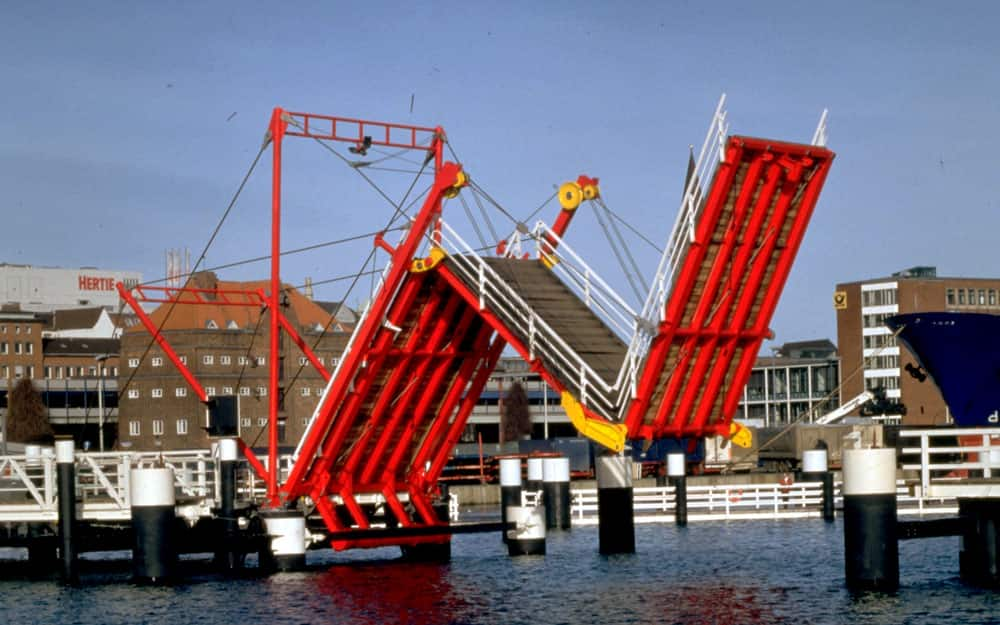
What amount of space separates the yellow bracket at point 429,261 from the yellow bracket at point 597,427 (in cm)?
408

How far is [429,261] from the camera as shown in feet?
111

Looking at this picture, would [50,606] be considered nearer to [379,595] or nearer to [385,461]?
[379,595]

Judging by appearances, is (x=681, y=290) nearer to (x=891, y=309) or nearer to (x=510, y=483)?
(x=510, y=483)

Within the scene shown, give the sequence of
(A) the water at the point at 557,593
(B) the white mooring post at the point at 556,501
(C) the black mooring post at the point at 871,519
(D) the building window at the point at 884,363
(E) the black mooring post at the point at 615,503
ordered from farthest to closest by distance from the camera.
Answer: (D) the building window at the point at 884,363, (B) the white mooring post at the point at 556,501, (E) the black mooring post at the point at 615,503, (A) the water at the point at 557,593, (C) the black mooring post at the point at 871,519

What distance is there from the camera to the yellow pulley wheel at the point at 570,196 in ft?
116

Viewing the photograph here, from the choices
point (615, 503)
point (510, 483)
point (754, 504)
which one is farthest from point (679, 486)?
point (615, 503)

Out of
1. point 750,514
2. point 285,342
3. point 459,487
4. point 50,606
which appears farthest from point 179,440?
point 50,606

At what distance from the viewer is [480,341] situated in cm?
3688

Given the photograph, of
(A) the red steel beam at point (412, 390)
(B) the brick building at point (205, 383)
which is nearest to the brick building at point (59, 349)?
(B) the brick building at point (205, 383)

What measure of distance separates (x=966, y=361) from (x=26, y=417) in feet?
269

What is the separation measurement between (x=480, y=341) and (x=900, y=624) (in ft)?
45.9

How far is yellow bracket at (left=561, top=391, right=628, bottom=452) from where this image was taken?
101 feet

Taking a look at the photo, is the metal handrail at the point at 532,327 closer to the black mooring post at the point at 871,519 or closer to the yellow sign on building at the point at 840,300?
the black mooring post at the point at 871,519

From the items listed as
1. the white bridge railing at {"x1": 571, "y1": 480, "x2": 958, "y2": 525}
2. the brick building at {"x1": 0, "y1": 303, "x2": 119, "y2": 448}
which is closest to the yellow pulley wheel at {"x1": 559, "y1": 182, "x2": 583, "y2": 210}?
the white bridge railing at {"x1": 571, "y1": 480, "x2": 958, "y2": 525}
